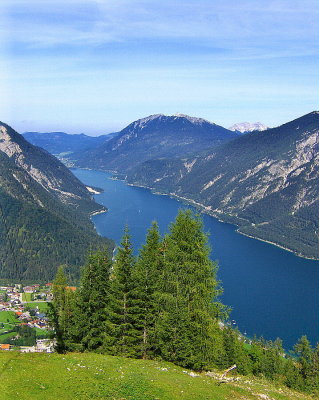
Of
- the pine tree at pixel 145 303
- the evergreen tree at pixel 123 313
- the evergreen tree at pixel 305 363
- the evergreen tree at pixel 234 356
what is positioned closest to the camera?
the evergreen tree at pixel 123 313

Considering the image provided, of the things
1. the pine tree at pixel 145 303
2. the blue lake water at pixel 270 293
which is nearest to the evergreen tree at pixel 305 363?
the pine tree at pixel 145 303

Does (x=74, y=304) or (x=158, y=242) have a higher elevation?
(x=158, y=242)

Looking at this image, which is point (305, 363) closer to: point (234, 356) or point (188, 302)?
point (234, 356)

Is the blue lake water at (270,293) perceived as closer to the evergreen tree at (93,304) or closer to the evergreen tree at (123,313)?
the evergreen tree at (93,304)

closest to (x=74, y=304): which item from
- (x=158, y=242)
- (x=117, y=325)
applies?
(x=117, y=325)

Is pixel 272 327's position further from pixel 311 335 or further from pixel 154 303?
pixel 154 303
